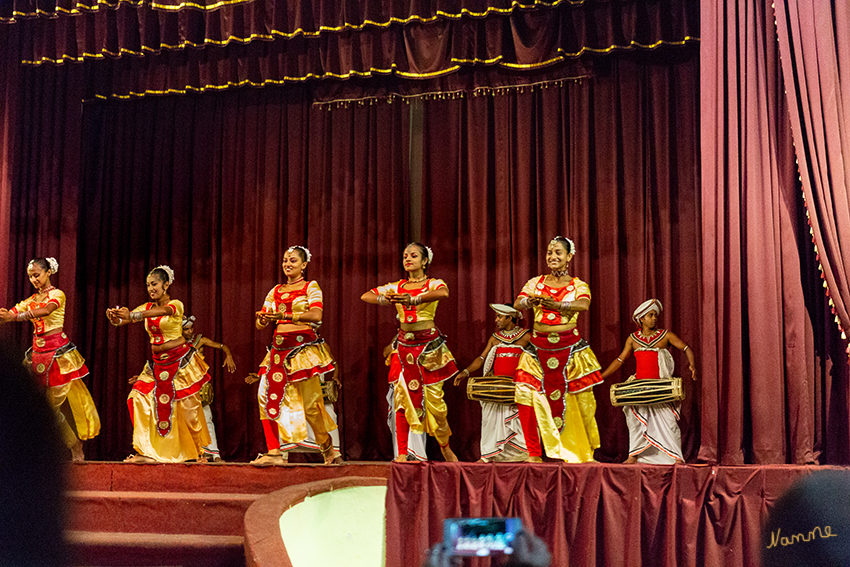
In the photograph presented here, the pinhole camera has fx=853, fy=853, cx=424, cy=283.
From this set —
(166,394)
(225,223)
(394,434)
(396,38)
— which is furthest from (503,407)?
(225,223)

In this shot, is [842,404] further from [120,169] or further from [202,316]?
[120,169]

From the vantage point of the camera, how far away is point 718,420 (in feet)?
14.7

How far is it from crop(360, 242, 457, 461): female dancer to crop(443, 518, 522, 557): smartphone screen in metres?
4.38

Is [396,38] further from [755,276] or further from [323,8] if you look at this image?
[755,276]

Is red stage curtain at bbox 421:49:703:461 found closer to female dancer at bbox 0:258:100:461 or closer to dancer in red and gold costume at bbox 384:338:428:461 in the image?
dancer in red and gold costume at bbox 384:338:428:461

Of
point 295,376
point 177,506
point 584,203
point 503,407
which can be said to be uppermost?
point 584,203

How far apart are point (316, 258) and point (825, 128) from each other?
411 cm

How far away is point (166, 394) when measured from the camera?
6.15 meters

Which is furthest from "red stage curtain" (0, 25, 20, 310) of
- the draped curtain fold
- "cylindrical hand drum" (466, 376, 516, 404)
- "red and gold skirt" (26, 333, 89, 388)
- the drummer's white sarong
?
the drummer's white sarong

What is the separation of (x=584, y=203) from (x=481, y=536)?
17.6 ft

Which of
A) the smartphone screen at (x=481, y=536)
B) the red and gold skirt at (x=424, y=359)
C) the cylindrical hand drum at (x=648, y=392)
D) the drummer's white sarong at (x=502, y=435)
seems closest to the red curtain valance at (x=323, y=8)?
the red and gold skirt at (x=424, y=359)

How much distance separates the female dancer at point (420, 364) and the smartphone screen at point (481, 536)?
438 cm

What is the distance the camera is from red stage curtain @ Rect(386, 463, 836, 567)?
430cm

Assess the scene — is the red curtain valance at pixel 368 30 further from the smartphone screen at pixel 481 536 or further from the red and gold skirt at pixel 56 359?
the smartphone screen at pixel 481 536
